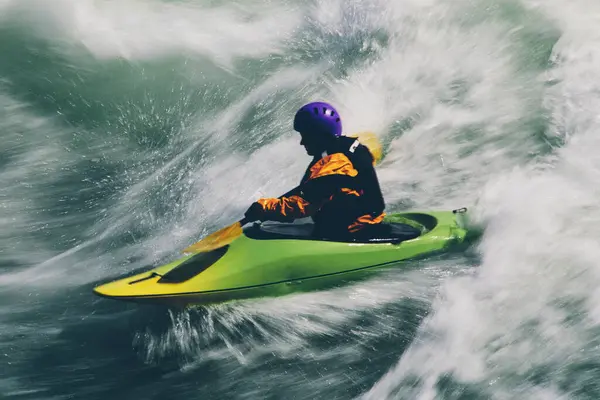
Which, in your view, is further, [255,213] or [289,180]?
[289,180]

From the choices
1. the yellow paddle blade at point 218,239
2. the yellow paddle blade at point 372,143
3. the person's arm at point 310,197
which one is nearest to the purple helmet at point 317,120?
the person's arm at point 310,197

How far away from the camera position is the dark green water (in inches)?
112

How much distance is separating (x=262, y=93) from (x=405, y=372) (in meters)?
1.48

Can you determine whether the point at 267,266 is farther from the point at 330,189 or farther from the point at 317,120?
the point at 317,120

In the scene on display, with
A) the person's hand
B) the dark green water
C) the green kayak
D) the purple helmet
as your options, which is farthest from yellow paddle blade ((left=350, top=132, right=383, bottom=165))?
the person's hand

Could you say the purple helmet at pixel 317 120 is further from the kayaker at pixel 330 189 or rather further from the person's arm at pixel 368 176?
the person's arm at pixel 368 176

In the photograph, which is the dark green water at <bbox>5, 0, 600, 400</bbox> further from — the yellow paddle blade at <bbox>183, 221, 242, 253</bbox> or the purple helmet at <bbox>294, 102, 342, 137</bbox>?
the purple helmet at <bbox>294, 102, 342, 137</bbox>

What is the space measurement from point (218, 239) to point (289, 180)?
0.53 meters

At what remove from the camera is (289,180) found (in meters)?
3.13

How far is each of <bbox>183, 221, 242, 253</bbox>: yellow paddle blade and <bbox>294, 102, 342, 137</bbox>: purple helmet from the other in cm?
51

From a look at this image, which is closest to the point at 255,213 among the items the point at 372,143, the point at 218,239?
the point at 218,239

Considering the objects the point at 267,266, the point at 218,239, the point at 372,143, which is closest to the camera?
the point at 267,266

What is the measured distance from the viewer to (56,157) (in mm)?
2980

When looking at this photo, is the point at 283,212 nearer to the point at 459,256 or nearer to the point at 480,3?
the point at 459,256
